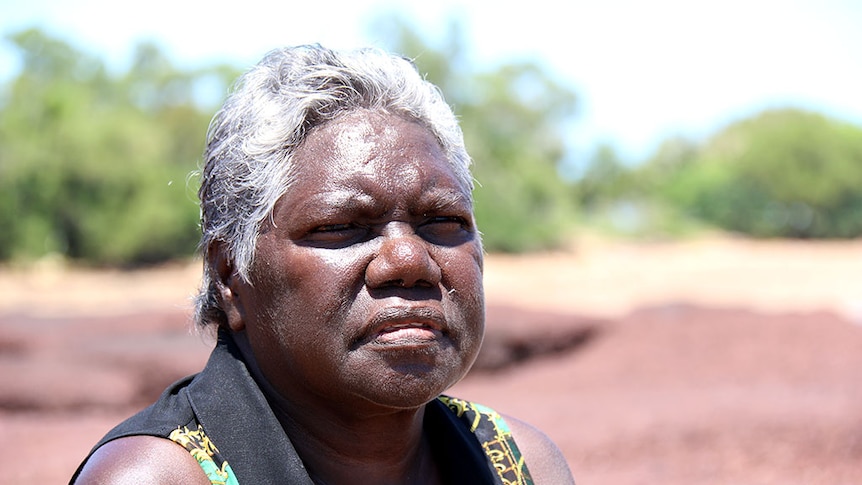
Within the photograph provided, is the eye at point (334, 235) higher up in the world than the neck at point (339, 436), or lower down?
higher up

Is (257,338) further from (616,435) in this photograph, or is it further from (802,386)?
(802,386)

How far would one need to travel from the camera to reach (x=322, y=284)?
1.58m

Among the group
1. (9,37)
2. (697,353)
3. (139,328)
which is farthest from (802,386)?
(9,37)

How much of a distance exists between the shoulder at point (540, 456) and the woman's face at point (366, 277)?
1.38 feet

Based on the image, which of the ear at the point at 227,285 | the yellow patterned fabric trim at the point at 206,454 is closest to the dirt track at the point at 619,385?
the ear at the point at 227,285

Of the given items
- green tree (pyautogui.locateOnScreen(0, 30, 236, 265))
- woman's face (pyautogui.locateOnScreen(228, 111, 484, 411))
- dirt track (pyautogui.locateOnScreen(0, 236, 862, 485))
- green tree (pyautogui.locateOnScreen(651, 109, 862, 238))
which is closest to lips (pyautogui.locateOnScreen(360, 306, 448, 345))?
woman's face (pyautogui.locateOnScreen(228, 111, 484, 411))

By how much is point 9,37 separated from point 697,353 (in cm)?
2703

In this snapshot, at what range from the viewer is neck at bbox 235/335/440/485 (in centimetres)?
170

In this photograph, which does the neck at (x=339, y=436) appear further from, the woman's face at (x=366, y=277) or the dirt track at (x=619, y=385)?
the dirt track at (x=619, y=385)

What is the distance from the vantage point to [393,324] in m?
1.57

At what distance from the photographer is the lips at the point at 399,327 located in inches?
61.3

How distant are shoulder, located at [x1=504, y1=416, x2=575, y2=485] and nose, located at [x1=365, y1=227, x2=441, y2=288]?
1.81 feet

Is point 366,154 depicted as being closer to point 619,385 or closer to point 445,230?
point 445,230

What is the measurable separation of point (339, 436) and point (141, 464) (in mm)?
357
